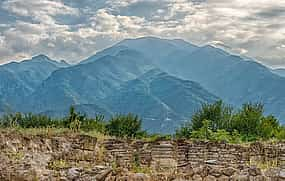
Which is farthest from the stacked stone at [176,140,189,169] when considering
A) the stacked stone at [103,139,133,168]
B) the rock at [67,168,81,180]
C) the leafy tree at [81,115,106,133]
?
the leafy tree at [81,115,106,133]

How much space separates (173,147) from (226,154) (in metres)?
1.76

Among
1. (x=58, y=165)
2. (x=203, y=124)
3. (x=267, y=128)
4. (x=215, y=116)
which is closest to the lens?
(x=58, y=165)

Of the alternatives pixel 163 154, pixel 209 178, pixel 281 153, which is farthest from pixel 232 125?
pixel 209 178

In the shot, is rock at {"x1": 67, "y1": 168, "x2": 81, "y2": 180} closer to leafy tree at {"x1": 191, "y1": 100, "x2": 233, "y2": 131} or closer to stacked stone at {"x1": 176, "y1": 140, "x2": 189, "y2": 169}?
stacked stone at {"x1": 176, "y1": 140, "x2": 189, "y2": 169}

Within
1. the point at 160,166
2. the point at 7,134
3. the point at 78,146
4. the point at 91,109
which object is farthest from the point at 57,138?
the point at 91,109

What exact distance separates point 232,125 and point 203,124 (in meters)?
1.37

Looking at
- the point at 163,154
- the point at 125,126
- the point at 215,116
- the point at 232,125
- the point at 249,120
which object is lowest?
the point at 163,154

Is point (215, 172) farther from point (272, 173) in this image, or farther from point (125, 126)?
point (125, 126)

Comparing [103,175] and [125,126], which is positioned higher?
[125,126]

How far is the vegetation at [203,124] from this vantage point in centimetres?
1892

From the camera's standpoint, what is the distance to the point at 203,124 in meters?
21.5

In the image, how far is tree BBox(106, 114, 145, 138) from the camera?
800 inches

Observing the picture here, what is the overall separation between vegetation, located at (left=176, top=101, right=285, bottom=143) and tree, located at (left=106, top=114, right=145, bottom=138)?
1879mm

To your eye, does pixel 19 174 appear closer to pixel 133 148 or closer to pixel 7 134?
pixel 7 134
